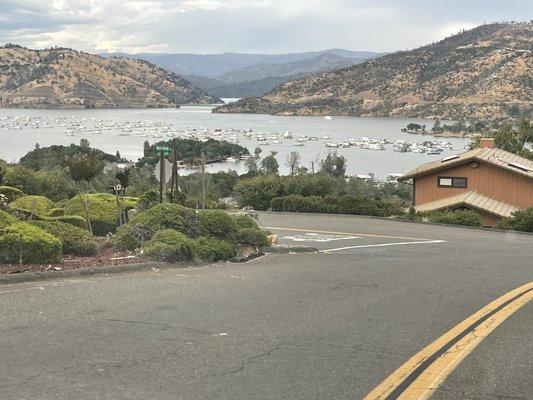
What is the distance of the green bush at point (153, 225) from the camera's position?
40.6ft

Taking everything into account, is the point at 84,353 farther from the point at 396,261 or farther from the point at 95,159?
the point at 95,159

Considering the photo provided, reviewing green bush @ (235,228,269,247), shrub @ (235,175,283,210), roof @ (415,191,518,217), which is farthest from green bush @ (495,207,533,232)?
green bush @ (235,228,269,247)

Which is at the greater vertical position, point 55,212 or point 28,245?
point 55,212

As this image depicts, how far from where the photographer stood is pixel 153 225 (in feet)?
42.1

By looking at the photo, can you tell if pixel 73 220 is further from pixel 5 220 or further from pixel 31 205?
pixel 5 220

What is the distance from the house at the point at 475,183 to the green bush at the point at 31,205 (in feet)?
86.3

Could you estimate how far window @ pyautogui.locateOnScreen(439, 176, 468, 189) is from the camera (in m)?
40.7

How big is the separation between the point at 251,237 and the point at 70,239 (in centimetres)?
401

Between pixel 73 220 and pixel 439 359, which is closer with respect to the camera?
pixel 439 359

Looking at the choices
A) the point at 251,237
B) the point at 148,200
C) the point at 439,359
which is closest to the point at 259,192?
the point at 148,200

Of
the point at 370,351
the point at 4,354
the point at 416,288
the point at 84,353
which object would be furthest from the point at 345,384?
the point at 416,288

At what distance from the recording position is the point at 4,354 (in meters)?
5.80

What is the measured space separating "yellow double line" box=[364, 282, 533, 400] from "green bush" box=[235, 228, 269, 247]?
6351mm

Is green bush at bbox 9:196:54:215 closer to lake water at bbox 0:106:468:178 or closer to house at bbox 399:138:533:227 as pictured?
house at bbox 399:138:533:227
